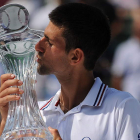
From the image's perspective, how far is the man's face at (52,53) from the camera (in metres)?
1.85

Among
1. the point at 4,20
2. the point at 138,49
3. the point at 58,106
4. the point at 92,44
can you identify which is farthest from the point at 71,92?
the point at 138,49

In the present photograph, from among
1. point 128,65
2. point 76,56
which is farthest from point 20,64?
point 128,65

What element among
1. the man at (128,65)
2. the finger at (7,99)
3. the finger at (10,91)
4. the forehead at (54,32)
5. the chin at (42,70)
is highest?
the forehead at (54,32)

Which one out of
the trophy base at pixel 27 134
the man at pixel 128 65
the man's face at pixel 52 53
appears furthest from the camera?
the man at pixel 128 65

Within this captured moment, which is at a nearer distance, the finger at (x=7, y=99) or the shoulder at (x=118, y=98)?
the finger at (x=7, y=99)

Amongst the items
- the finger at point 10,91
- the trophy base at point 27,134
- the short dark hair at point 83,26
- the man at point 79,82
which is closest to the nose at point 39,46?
the man at point 79,82

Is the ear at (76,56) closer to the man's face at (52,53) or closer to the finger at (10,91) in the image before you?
the man's face at (52,53)

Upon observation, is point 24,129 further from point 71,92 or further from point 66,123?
point 71,92

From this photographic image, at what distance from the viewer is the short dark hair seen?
74.4 inches

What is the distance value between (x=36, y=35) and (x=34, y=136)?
456mm

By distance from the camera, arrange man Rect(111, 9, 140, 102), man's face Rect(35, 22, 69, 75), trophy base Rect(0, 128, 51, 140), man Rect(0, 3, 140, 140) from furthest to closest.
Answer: man Rect(111, 9, 140, 102) < man's face Rect(35, 22, 69, 75) < man Rect(0, 3, 140, 140) < trophy base Rect(0, 128, 51, 140)

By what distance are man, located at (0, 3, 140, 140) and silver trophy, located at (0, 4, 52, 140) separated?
0.10 m

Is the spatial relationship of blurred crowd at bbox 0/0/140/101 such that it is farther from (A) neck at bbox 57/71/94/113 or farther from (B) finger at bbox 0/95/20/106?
(B) finger at bbox 0/95/20/106

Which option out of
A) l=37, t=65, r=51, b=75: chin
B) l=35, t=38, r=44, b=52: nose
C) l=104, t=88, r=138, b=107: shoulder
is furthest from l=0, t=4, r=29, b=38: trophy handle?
l=104, t=88, r=138, b=107: shoulder
